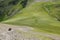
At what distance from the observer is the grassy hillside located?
2348 centimetres

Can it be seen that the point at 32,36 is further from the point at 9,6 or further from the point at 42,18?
the point at 9,6

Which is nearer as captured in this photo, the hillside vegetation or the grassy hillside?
the grassy hillside

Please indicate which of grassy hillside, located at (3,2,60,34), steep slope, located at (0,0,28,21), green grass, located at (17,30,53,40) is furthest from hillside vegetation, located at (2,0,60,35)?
steep slope, located at (0,0,28,21)

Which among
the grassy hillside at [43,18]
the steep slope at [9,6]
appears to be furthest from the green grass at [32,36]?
the steep slope at [9,6]

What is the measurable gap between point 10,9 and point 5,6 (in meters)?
1.52

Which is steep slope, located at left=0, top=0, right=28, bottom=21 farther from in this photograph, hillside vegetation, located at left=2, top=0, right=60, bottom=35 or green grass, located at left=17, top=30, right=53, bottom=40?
green grass, located at left=17, top=30, right=53, bottom=40

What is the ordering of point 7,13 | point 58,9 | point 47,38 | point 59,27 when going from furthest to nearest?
point 7,13 < point 58,9 < point 59,27 < point 47,38

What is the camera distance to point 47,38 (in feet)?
57.4

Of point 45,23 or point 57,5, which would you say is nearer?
point 45,23

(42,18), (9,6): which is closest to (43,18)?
(42,18)

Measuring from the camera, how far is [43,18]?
→ 2697cm

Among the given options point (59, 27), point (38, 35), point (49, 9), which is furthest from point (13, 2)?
point (38, 35)

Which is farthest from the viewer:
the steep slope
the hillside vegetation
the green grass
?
the steep slope

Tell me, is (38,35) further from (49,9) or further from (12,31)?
(49,9)
